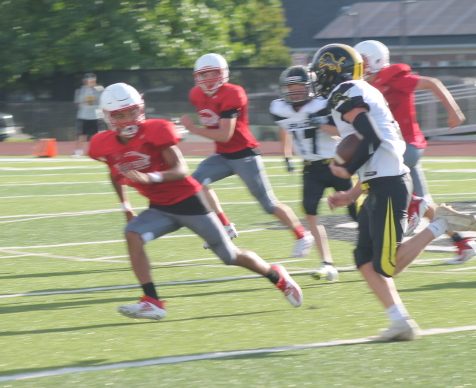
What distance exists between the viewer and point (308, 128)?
9531 millimetres

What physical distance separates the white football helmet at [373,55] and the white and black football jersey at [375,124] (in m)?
2.55

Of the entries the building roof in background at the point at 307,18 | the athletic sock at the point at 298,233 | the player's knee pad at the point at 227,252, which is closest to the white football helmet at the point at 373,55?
the athletic sock at the point at 298,233

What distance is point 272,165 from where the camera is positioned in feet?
75.0

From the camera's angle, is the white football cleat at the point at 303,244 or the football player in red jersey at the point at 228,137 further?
the white football cleat at the point at 303,244

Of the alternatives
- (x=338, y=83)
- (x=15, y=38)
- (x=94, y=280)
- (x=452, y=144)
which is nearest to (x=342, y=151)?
(x=338, y=83)

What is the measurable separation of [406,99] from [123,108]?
3.07 metres

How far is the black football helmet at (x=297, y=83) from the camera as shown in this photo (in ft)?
31.4

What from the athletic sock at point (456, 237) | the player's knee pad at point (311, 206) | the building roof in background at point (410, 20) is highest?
the player's knee pad at point (311, 206)

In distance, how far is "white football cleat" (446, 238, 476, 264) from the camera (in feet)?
32.6

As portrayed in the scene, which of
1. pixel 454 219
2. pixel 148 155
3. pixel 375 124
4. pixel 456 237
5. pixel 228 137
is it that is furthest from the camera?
pixel 456 237

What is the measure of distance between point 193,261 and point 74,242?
1.93 meters

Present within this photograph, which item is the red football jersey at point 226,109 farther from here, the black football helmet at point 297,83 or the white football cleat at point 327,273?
the white football cleat at point 327,273

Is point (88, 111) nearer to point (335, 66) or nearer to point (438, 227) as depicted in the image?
point (438, 227)

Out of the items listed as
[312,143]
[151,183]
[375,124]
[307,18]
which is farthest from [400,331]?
[307,18]
